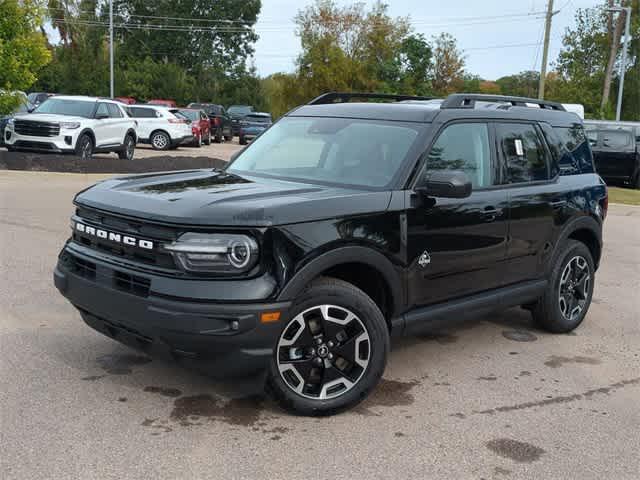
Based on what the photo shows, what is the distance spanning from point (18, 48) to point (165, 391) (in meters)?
15.0

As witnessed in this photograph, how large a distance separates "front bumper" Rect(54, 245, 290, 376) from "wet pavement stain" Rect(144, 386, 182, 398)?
0.49 m

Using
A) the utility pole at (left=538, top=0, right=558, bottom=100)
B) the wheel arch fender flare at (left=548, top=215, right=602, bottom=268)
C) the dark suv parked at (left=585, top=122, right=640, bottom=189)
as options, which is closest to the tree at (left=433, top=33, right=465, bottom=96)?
the utility pole at (left=538, top=0, right=558, bottom=100)

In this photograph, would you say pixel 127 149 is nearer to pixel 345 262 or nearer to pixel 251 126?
pixel 251 126

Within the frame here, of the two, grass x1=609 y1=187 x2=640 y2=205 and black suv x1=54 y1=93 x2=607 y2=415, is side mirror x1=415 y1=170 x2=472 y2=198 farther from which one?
grass x1=609 y1=187 x2=640 y2=205

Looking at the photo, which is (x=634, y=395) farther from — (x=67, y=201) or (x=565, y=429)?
(x=67, y=201)

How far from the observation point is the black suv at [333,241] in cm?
401

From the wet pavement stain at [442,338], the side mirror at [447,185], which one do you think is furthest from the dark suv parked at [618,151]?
the side mirror at [447,185]

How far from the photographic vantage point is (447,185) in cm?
464

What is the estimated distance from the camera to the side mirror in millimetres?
4641

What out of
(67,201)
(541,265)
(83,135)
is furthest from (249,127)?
(541,265)

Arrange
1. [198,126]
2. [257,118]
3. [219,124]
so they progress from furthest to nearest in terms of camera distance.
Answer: [257,118] → [219,124] → [198,126]

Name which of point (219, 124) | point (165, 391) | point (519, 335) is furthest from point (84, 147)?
point (219, 124)

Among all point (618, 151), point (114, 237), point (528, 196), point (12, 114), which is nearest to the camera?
point (114, 237)

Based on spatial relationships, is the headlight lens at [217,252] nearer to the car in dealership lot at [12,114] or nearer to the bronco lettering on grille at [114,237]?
the bronco lettering on grille at [114,237]
